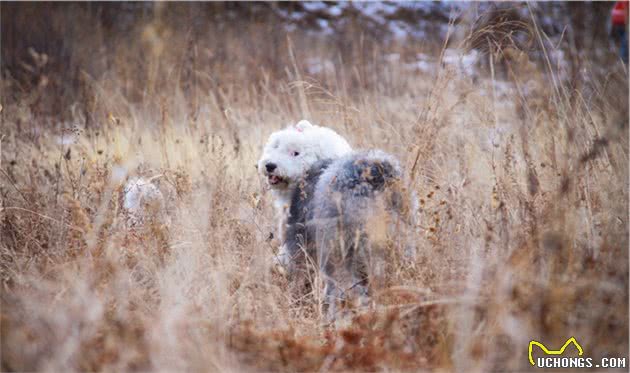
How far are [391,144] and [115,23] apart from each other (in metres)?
5.15

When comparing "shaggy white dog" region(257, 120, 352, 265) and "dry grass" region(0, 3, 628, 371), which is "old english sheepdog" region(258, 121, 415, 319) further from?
"shaggy white dog" region(257, 120, 352, 265)

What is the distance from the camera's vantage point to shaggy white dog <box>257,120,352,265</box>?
3.81 metres

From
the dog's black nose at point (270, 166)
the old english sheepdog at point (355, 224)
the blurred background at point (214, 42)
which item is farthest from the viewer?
the blurred background at point (214, 42)

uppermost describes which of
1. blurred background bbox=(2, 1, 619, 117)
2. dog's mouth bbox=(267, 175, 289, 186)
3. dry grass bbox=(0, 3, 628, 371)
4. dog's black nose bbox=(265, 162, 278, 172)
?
blurred background bbox=(2, 1, 619, 117)

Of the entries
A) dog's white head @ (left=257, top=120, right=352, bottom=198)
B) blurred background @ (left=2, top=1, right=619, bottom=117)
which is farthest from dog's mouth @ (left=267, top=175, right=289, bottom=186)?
blurred background @ (left=2, top=1, right=619, bottom=117)

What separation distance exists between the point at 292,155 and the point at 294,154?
0.5 inches

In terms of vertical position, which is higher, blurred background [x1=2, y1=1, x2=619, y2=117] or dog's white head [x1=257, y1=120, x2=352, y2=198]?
blurred background [x1=2, y1=1, x2=619, y2=117]

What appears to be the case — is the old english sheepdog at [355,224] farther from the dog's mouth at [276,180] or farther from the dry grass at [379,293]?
the dog's mouth at [276,180]

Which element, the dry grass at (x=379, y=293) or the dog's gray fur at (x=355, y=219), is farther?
the dog's gray fur at (x=355, y=219)

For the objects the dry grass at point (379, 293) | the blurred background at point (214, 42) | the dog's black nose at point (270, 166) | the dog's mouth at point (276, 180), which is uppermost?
the blurred background at point (214, 42)

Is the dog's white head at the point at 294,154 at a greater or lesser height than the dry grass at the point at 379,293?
greater

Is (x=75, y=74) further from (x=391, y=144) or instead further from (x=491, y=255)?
(x=491, y=255)

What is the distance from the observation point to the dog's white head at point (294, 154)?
12.5ft

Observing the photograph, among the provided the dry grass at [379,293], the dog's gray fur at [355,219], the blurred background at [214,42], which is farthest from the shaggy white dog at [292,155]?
the blurred background at [214,42]
